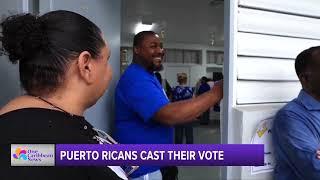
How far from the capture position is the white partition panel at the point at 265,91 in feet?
5.95

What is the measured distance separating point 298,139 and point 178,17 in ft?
23.9

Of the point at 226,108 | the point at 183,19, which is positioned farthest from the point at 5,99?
the point at 183,19

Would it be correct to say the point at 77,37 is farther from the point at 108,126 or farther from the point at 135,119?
the point at 108,126

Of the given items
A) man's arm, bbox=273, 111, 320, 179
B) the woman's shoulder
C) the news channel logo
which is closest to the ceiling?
man's arm, bbox=273, 111, 320, 179

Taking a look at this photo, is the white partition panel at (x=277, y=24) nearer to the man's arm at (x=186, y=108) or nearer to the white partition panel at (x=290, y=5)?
the white partition panel at (x=290, y=5)

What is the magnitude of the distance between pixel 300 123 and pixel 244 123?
254 mm

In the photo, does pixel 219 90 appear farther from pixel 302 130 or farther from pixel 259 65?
pixel 302 130

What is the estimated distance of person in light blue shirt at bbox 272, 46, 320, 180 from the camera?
1600mm

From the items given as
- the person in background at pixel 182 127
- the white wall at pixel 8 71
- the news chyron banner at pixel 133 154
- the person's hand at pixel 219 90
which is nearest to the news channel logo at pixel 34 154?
the news chyron banner at pixel 133 154

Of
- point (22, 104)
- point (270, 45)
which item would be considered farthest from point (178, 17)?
point (22, 104)

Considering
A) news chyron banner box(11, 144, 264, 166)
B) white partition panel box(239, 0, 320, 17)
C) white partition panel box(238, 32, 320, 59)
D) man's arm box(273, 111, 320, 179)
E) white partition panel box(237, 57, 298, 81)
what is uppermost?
white partition panel box(239, 0, 320, 17)

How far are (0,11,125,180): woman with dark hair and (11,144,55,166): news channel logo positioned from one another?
0.04 feet

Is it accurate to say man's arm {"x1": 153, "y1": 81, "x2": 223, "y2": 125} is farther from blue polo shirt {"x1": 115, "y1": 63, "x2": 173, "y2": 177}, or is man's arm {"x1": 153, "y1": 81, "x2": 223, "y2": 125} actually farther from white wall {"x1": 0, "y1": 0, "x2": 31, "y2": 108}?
white wall {"x1": 0, "y1": 0, "x2": 31, "y2": 108}

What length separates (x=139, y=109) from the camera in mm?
1879
